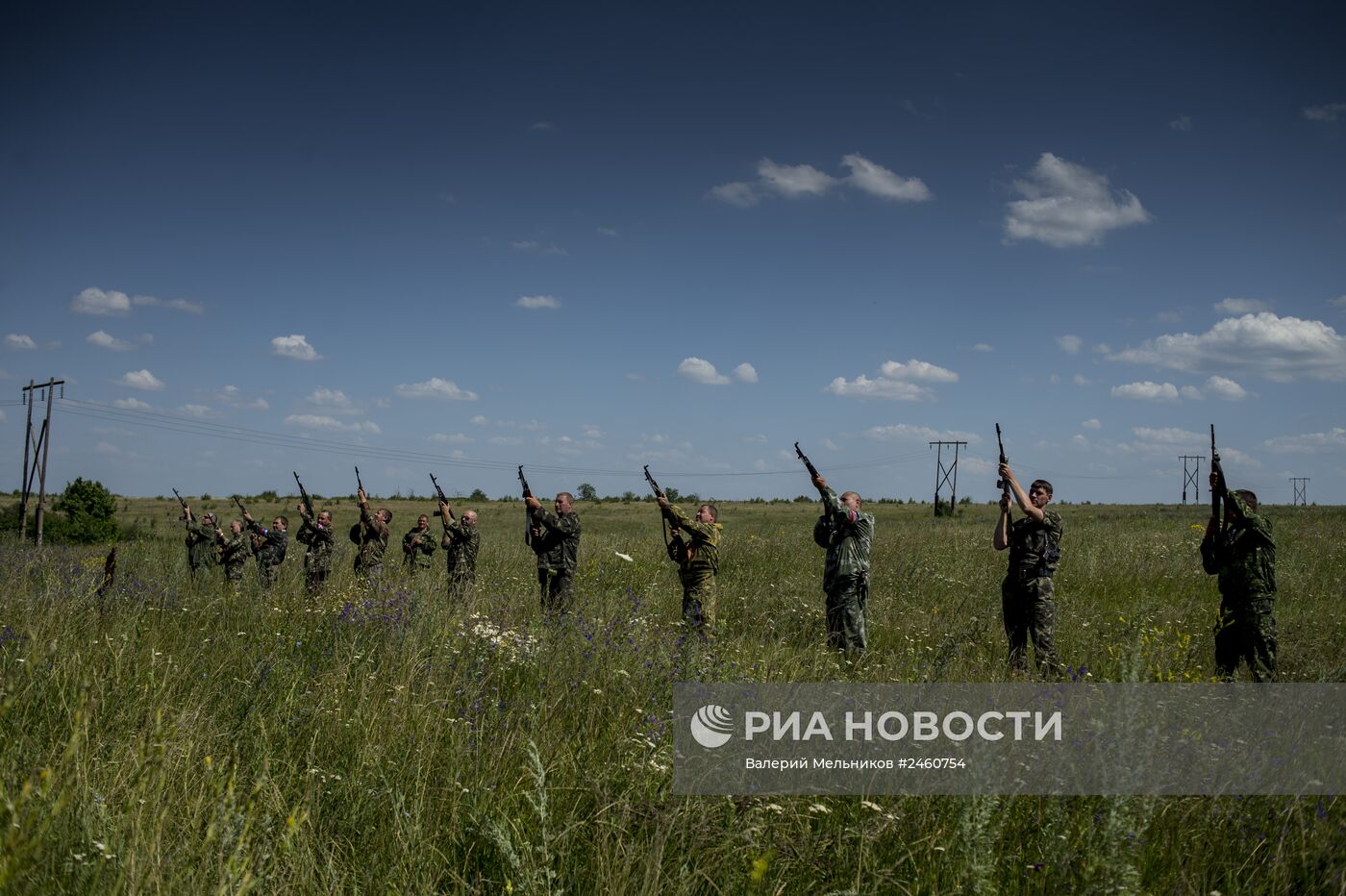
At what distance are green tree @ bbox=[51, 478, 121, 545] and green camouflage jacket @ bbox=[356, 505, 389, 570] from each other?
2184 cm

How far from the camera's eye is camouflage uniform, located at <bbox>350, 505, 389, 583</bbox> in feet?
38.4

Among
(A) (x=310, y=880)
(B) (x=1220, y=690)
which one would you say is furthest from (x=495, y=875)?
(B) (x=1220, y=690)

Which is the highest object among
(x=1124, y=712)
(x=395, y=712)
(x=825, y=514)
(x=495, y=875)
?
(x=825, y=514)

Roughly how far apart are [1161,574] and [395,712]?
11.3m

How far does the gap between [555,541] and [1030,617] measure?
5.93 meters

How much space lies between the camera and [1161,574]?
1135 centimetres

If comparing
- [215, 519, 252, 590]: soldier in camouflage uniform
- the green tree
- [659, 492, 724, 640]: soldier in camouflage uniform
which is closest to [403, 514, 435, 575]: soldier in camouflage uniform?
[215, 519, 252, 590]: soldier in camouflage uniform


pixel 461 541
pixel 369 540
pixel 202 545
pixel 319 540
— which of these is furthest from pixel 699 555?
pixel 202 545

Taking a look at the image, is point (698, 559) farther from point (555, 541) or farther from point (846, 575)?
point (555, 541)

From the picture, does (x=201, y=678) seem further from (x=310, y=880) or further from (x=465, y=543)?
(x=465, y=543)

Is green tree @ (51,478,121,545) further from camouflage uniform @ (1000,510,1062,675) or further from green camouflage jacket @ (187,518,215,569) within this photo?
camouflage uniform @ (1000,510,1062,675)

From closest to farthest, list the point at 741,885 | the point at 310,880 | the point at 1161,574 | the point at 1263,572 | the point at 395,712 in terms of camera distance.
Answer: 1. the point at 310,880
2. the point at 741,885
3. the point at 395,712
4. the point at 1263,572
5. the point at 1161,574

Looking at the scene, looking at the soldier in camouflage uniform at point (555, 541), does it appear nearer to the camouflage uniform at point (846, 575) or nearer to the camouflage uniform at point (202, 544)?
the camouflage uniform at point (846, 575)

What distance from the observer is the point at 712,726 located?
414 cm
